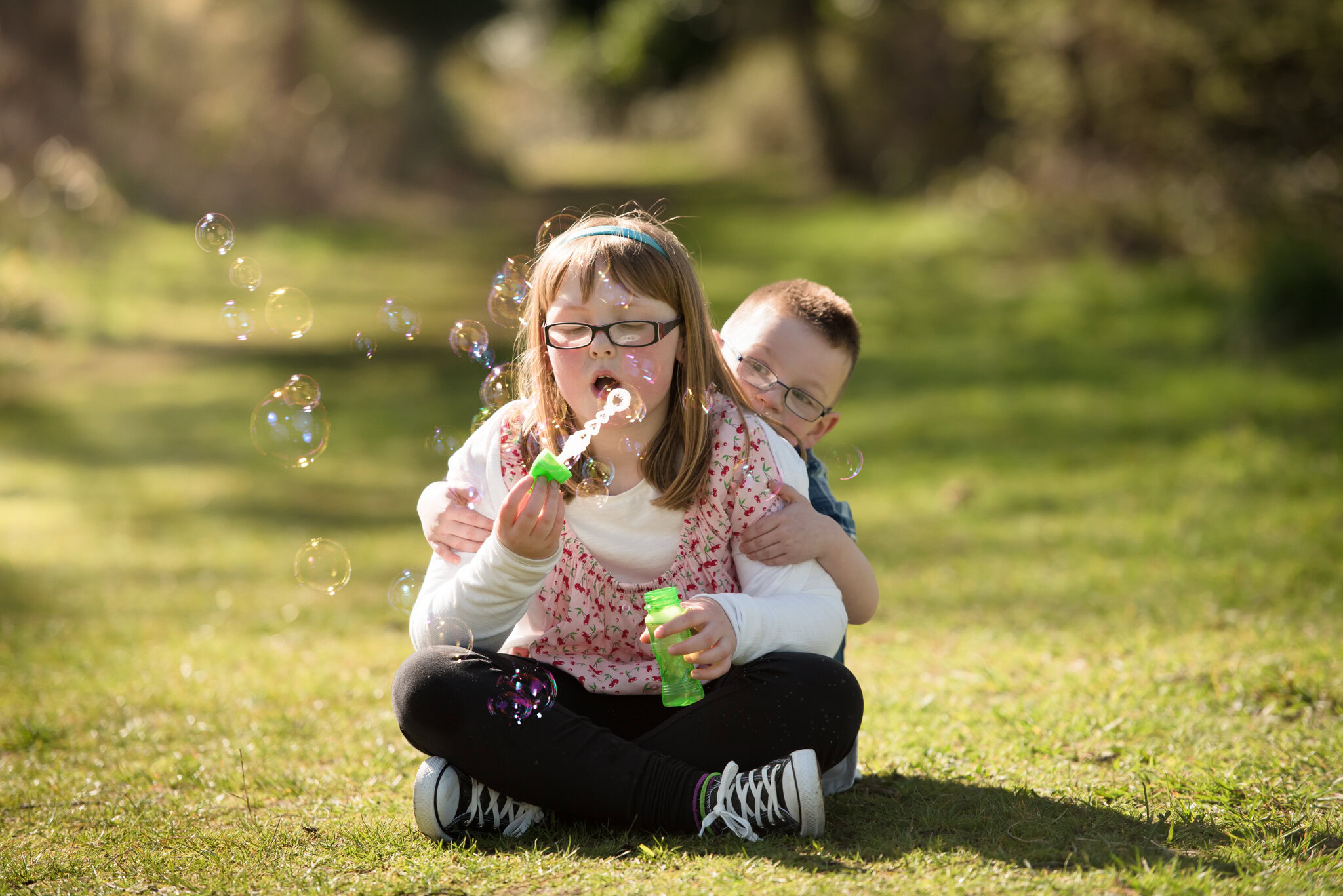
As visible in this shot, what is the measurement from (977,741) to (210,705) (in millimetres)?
1997

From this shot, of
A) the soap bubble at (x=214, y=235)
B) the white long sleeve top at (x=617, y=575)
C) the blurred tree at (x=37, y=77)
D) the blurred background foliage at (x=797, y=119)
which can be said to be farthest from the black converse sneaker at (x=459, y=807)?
the blurred tree at (x=37, y=77)

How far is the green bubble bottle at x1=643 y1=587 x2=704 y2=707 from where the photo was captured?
2230 millimetres

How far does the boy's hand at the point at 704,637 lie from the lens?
2.22 meters

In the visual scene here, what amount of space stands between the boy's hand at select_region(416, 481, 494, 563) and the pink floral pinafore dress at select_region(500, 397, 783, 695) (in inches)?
3.9

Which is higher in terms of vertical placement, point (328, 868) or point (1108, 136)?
point (1108, 136)

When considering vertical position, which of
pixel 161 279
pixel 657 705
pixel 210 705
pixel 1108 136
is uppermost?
pixel 1108 136

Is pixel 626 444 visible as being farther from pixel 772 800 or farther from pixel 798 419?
pixel 772 800

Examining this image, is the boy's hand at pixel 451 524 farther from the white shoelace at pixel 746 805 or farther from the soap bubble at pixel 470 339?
the white shoelace at pixel 746 805

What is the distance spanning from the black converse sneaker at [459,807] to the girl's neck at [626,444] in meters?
0.61

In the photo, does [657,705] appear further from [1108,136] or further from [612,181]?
[612,181]

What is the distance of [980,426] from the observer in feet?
23.1

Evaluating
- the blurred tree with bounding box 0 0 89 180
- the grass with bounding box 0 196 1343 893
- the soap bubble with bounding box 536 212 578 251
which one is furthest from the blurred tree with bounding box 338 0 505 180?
the soap bubble with bounding box 536 212 578 251

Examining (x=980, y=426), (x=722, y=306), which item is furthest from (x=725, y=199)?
(x=980, y=426)

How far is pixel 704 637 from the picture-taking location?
2.23m
